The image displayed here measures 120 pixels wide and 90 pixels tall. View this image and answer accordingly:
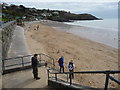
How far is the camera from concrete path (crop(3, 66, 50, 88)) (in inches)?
264

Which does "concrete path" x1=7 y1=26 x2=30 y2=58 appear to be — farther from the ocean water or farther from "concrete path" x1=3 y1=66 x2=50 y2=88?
the ocean water

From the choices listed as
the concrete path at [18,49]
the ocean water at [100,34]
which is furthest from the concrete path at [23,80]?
the ocean water at [100,34]

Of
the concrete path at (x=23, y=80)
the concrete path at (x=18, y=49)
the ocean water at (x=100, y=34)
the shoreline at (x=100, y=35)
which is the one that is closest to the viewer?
the concrete path at (x=23, y=80)

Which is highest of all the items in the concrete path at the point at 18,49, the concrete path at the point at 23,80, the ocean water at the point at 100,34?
the ocean water at the point at 100,34

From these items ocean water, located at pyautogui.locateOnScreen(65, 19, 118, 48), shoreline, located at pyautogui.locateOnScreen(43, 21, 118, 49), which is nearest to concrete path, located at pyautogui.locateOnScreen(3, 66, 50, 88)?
shoreline, located at pyautogui.locateOnScreen(43, 21, 118, 49)

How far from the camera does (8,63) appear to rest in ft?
29.3

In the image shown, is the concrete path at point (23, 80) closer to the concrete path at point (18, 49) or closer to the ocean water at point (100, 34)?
the concrete path at point (18, 49)

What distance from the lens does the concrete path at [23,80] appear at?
6.70 metres

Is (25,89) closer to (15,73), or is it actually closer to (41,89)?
(41,89)

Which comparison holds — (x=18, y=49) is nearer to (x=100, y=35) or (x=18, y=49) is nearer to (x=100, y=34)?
(x=100, y=35)

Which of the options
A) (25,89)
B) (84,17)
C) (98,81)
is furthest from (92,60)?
(84,17)

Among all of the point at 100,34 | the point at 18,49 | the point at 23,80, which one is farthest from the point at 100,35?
the point at 23,80

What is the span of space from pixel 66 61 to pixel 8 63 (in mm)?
5682

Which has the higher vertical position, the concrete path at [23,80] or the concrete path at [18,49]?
the concrete path at [18,49]
